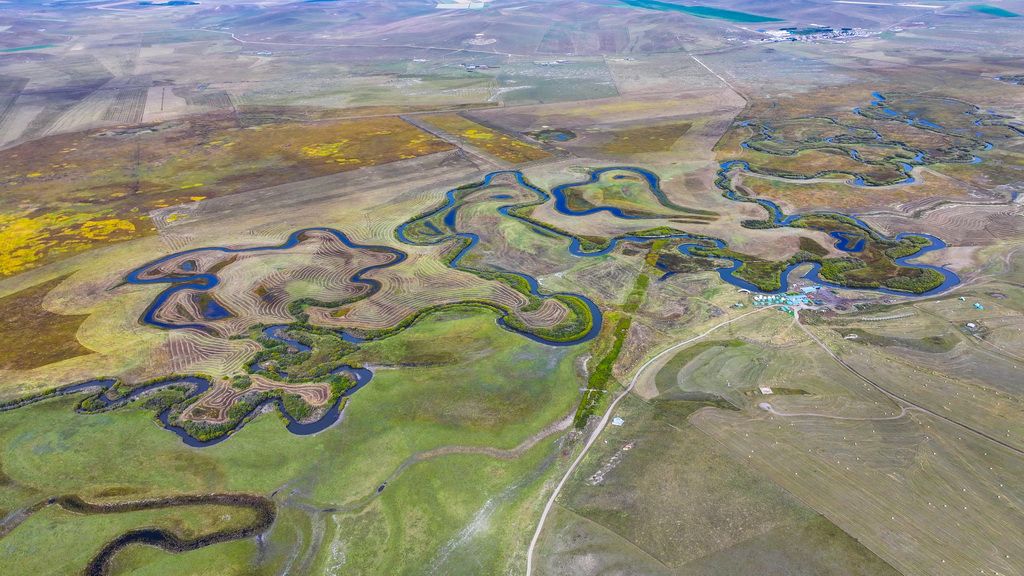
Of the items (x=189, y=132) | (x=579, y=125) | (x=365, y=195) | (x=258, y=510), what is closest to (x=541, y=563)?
(x=258, y=510)

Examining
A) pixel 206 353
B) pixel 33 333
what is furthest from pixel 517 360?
pixel 33 333

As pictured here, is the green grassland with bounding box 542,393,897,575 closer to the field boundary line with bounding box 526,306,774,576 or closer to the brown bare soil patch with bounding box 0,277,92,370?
the field boundary line with bounding box 526,306,774,576

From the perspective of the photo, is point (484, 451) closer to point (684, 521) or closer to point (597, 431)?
point (597, 431)

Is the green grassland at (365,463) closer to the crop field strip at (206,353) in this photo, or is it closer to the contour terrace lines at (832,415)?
the crop field strip at (206,353)

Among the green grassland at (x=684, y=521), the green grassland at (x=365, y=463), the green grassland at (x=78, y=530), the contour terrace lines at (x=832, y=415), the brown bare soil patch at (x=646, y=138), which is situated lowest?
the green grassland at (x=78, y=530)

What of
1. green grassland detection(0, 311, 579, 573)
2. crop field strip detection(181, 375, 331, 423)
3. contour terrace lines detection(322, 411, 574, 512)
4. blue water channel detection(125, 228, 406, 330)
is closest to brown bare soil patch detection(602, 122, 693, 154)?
blue water channel detection(125, 228, 406, 330)

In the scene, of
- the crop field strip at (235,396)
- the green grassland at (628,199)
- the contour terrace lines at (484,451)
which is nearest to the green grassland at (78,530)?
the crop field strip at (235,396)

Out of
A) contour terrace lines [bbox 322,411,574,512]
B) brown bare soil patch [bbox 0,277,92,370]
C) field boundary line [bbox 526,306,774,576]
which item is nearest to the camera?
field boundary line [bbox 526,306,774,576]

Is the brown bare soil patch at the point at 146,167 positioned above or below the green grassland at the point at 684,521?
above
